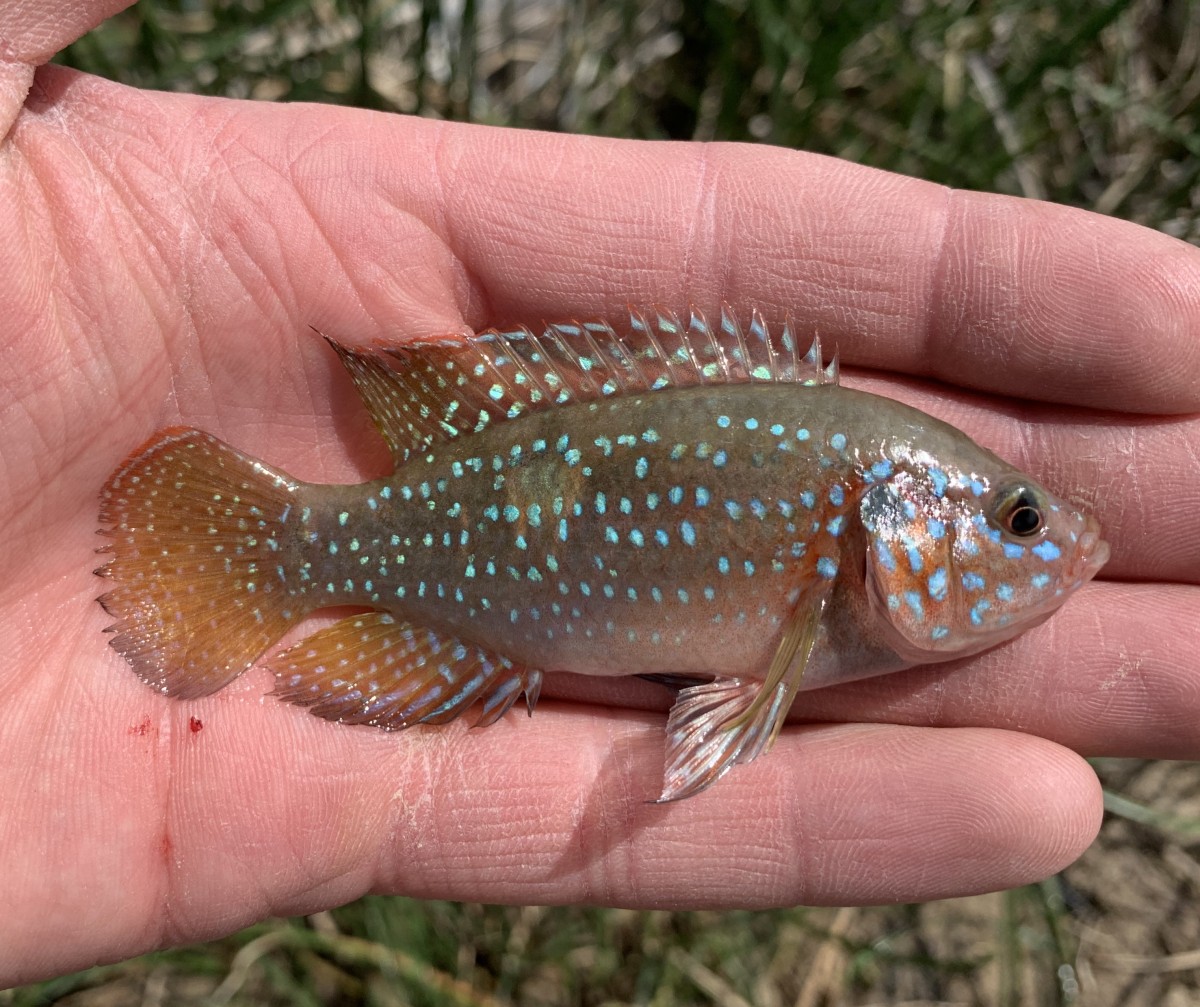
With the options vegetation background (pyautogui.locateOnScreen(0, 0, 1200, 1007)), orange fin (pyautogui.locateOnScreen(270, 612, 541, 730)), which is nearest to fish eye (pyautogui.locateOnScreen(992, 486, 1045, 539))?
orange fin (pyautogui.locateOnScreen(270, 612, 541, 730))

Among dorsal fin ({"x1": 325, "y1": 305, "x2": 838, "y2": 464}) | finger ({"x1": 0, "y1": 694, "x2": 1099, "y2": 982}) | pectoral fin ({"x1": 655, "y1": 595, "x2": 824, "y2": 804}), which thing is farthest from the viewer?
dorsal fin ({"x1": 325, "y1": 305, "x2": 838, "y2": 464})

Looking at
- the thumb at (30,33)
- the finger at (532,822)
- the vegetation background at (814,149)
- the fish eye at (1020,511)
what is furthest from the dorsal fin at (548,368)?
the vegetation background at (814,149)

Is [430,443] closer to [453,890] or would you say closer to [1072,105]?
[453,890]

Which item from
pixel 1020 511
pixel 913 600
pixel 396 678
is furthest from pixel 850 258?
pixel 396 678

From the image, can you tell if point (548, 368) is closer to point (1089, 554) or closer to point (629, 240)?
point (629, 240)

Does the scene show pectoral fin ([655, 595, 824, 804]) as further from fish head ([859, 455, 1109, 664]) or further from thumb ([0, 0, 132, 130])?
thumb ([0, 0, 132, 130])

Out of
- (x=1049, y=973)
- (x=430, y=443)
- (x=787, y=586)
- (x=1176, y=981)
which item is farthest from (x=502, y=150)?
(x=1176, y=981)
